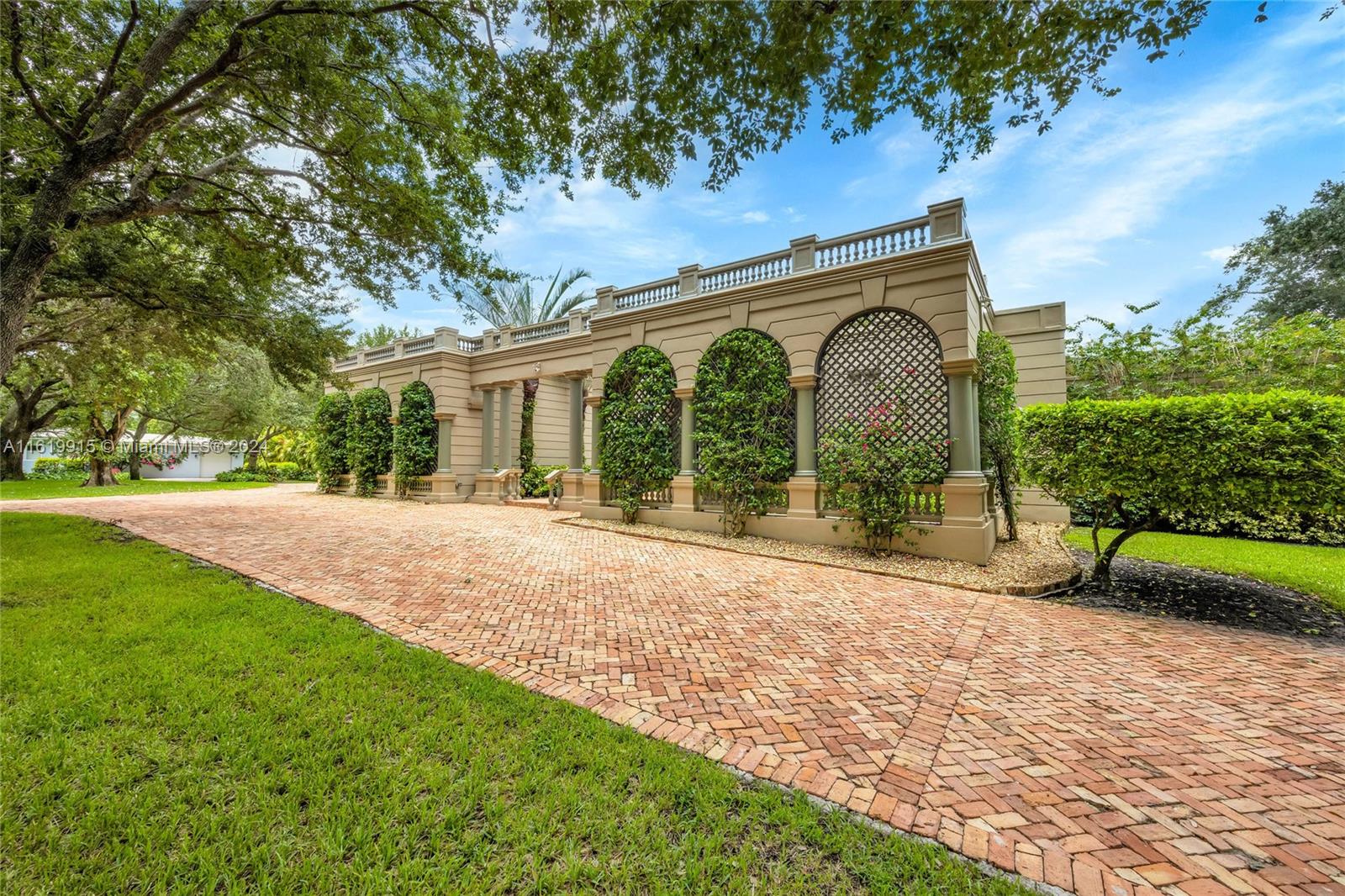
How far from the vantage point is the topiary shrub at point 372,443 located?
55.6ft

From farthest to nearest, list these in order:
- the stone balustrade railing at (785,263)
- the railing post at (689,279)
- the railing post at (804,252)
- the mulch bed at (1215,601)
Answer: the railing post at (689,279), the railing post at (804,252), the stone balustrade railing at (785,263), the mulch bed at (1215,601)

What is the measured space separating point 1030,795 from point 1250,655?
12.8 ft

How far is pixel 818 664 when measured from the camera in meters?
3.80

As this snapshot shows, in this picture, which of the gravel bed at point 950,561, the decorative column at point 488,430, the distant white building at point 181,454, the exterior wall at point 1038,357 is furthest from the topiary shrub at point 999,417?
the distant white building at point 181,454

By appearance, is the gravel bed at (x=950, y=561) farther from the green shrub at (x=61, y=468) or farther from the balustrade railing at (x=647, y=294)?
the green shrub at (x=61, y=468)

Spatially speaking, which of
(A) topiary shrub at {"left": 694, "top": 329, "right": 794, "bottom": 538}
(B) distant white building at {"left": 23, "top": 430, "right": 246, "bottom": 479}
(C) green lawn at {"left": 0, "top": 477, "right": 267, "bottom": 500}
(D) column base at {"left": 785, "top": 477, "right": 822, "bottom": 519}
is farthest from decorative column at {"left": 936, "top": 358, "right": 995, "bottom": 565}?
(B) distant white building at {"left": 23, "top": 430, "right": 246, "bottom": 479}

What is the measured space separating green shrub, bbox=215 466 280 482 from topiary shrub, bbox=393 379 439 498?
16.9 metres

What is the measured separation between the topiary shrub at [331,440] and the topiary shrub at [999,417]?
20207mm

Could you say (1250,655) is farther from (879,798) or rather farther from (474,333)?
(474,333)

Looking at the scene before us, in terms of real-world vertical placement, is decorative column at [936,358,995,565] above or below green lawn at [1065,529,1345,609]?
above

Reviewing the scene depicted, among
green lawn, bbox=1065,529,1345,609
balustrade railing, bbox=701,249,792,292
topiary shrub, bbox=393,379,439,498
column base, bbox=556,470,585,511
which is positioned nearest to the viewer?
green lawn, bbox=1065,529,1345,609

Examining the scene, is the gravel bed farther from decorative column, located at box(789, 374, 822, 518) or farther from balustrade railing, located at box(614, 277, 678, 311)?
balustrade railing, located at box(614, 277, 678, 311)

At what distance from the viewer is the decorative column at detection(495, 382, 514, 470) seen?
16703 millimetres

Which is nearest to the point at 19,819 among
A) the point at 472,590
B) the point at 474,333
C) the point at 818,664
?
the point at 472,590
